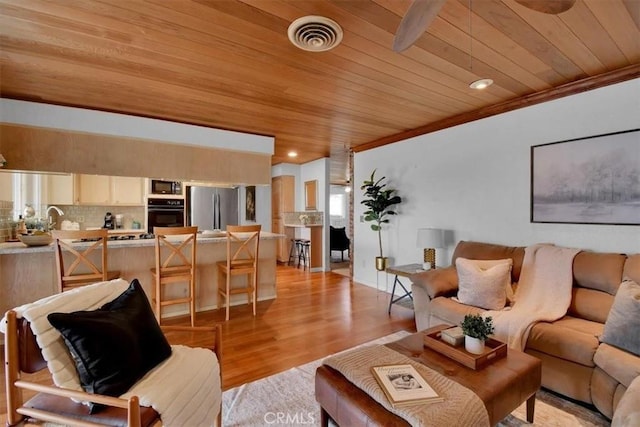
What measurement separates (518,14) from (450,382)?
2.13m

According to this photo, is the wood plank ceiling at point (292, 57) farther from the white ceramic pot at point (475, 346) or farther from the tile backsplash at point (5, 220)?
the white ceramic pot at point (475, 346)

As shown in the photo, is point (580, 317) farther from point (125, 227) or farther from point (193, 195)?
point (125, 227)

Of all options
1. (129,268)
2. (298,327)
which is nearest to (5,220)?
(129,268)

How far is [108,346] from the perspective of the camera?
1.30 metres

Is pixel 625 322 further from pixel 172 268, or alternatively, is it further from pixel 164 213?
pixel 164 213

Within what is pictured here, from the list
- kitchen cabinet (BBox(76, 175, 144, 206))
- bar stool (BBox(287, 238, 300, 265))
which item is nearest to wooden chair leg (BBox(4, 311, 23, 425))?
kitchen cabinet (BBox(76, 175, 144, 206))

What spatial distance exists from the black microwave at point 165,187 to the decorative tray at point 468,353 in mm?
5051

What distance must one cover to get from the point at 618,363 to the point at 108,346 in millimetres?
2639

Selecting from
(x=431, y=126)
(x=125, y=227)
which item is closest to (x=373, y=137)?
(x=431, y=126)

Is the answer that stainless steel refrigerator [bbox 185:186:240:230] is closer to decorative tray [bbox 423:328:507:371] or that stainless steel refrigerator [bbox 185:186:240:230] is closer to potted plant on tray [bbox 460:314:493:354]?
decorative tray [bbox 423:328:507:371]

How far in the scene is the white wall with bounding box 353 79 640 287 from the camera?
263cm

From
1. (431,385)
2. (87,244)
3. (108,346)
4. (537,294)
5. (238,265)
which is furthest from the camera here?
(238,265)

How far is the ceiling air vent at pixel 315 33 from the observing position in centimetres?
183

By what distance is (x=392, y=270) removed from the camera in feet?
12.2
